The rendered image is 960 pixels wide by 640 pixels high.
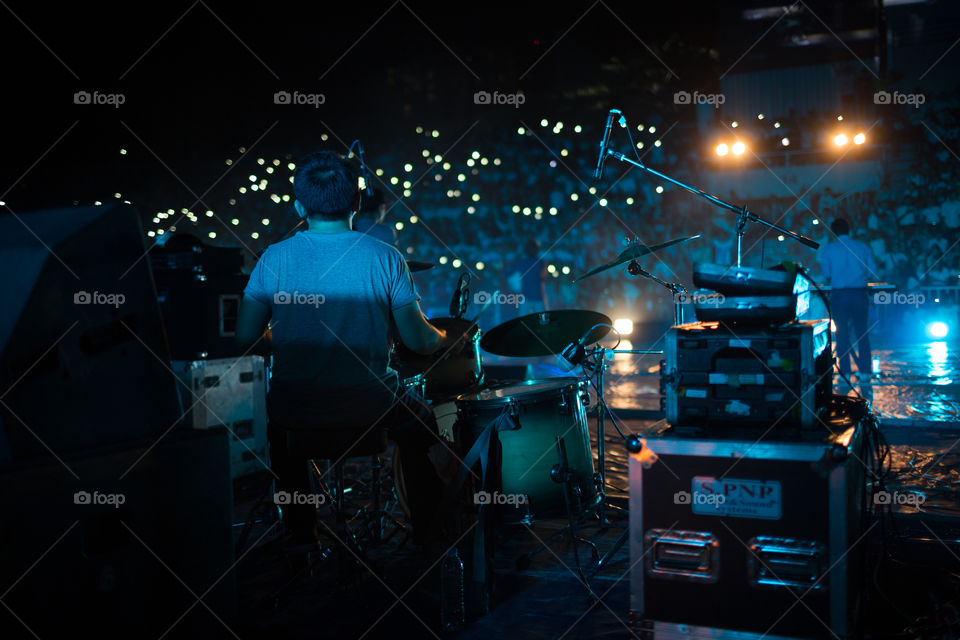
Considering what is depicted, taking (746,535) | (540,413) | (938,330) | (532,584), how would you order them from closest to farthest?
(746,535)
(532,584)
(540,413)
(938,330)

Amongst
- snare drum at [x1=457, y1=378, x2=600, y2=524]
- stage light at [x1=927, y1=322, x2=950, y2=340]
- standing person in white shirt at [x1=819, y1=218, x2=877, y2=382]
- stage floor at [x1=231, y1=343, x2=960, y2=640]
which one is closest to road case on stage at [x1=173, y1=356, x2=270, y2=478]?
stage floor at [x1=231, y1=343, x2=960, y2=640]

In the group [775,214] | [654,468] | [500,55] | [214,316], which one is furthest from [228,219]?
[654,468]

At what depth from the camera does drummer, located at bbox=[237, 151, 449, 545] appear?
2.31 m

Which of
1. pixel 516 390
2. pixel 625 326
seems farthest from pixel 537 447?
pixel 625 326

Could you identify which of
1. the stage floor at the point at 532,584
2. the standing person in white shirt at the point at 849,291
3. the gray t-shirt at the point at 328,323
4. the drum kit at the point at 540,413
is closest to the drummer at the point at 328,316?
the gray t-shirt at the point at 328,323

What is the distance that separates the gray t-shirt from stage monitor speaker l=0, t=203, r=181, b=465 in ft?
2.76

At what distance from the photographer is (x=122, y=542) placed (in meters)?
1.23

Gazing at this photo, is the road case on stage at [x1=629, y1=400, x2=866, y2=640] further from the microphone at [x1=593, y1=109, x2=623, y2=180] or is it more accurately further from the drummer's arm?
the microphone at [x1=593, y1=109, x2=623, y2=180]

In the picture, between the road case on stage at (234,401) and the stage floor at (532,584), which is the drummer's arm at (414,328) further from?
the road case on stage at (234,401)

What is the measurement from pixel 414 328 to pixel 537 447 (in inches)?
42.7

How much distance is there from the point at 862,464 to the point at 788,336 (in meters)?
0.63

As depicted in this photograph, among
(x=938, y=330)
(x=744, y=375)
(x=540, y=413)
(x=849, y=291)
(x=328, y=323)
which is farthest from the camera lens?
(x=938, y=330)

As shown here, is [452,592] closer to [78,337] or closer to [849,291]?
[78,337]

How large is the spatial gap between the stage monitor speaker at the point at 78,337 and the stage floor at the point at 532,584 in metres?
0.67
